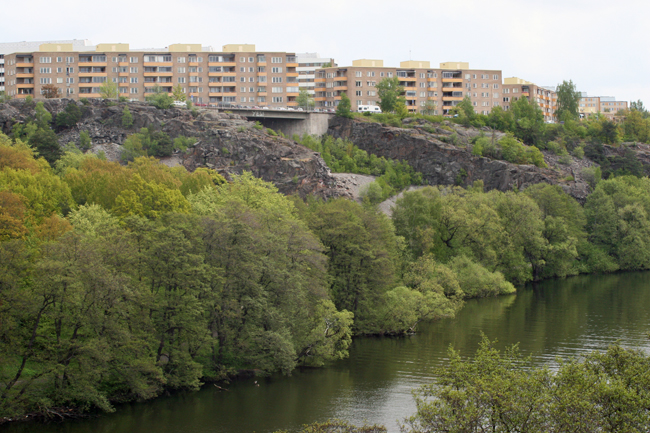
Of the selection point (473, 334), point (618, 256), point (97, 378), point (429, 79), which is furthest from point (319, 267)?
point (429, 79)

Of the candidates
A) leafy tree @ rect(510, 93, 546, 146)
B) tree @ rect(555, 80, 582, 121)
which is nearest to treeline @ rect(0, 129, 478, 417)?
leafy tree @ rect(510, 93, 546, 146)

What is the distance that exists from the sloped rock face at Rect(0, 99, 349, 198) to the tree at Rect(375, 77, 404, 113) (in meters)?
38.3

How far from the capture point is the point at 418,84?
6880 inches

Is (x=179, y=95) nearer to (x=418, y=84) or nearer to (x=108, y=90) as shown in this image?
(x=108, y=90)

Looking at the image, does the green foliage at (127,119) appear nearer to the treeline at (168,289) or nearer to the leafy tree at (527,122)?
the treeline at (168,289)

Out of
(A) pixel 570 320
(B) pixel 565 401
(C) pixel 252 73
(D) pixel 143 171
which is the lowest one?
(A) pixel 570 320

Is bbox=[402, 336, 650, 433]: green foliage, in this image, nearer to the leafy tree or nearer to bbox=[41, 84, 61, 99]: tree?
bbox=[41, 84, 61, 99]: tree

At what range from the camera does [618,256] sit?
4373 inches

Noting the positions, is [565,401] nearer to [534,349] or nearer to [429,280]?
[534,349]

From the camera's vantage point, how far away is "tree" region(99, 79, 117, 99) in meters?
134

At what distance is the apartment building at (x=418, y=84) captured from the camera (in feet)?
560

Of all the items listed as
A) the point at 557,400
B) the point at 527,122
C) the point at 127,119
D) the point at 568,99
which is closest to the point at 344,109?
the point at 527,122

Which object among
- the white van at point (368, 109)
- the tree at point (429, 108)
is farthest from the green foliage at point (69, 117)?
the tree at point (429, 108)

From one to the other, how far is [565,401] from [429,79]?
511ft
